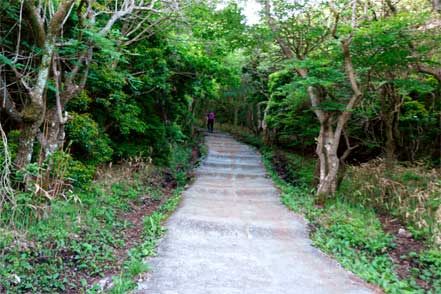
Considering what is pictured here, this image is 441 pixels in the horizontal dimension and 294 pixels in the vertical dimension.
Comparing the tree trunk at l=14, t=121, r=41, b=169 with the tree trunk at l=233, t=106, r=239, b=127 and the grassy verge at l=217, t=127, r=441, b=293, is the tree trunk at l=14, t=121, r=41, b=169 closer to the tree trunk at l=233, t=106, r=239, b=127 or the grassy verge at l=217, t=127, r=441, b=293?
the grassy verge at l=217, t=127, r=441, b=293

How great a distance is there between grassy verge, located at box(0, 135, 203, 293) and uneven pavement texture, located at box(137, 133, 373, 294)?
0.95ft

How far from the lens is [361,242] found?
5398 mm

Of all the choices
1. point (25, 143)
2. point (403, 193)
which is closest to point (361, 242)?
point (403, 193)

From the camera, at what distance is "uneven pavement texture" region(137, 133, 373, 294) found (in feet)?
12.7

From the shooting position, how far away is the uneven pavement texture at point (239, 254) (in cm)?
387

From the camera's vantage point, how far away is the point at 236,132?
83.4 ft

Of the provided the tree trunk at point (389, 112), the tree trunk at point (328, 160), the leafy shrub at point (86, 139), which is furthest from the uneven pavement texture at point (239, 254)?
the tree trunk at point (389, 112)

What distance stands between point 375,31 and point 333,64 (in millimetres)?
1724

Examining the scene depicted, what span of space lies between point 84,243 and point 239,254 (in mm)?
1992

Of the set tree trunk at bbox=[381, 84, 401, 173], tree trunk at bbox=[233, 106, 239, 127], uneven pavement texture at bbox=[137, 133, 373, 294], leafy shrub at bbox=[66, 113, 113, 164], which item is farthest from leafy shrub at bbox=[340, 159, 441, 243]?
tree trunk at bbox=[233, 106, 239, 127]

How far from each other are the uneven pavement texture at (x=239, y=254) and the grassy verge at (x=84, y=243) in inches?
11.4

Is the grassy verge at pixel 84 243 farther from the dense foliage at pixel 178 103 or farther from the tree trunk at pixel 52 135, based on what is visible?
the tree trunk at pixel 52 135

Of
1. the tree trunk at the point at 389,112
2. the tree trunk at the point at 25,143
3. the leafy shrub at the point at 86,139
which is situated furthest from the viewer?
the tree trunk at the point at 389,112

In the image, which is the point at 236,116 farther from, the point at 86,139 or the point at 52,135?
the point at 52,135
